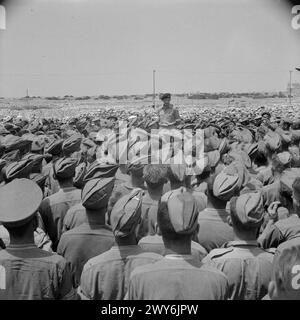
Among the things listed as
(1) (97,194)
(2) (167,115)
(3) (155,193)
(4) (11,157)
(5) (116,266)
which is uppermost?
(2) (167,115)

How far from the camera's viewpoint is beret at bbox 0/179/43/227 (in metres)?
3.22

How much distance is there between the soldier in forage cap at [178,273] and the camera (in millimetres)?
2867

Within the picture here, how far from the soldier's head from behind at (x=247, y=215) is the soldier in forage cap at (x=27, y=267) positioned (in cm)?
108

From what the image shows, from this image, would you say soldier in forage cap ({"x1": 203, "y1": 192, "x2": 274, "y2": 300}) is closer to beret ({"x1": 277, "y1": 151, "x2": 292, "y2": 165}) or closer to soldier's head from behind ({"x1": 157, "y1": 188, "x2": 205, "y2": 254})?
soldier's head from behind ({"x1": 157, "y1": 188, "x2": 205, "y2": 254})

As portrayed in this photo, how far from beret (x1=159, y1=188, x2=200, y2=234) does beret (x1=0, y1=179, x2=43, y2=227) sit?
2.68 ft

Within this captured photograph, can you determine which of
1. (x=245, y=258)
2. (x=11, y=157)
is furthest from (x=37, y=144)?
(x=245, y=258)

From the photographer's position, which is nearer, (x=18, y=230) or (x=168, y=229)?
(x=168, y=229)

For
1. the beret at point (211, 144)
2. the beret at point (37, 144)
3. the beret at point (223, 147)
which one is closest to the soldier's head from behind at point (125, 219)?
the beret at point (211, 144)

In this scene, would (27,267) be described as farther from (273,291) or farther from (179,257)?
(273,291)

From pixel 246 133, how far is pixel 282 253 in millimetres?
6509

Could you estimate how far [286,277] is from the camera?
2549mm

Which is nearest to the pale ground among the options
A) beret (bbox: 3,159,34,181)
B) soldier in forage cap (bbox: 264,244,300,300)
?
beret (bbox: 3,159,34,181)

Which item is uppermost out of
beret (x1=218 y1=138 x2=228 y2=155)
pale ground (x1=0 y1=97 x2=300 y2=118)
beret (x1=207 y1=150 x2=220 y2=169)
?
pale ground (x1=0 y1=97 x2=300 y2=118)

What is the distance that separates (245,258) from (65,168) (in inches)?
93.6
